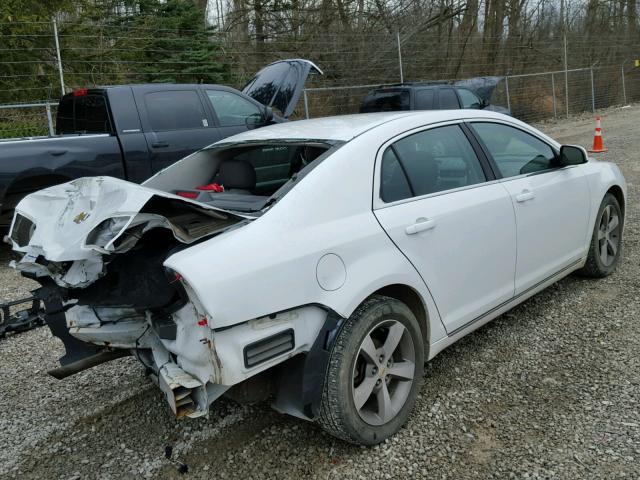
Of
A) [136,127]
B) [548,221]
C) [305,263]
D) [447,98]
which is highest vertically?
[447,98]

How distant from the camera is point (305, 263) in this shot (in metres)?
2.54

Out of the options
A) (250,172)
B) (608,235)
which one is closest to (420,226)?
(250,172)

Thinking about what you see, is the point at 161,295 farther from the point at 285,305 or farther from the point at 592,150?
the point at 592,150

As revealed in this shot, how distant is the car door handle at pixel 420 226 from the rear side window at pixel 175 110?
16.1ft

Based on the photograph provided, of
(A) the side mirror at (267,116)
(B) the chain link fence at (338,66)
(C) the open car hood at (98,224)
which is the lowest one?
(C) the open car hood at (98,224)

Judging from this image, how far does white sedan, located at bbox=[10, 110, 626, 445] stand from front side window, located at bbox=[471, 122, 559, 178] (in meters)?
0.04

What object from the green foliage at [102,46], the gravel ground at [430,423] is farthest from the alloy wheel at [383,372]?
the green foliage at [102,46]

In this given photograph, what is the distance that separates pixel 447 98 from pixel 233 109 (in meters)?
5.89

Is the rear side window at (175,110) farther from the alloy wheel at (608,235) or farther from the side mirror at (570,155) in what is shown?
the alloy wheel at (608,235)

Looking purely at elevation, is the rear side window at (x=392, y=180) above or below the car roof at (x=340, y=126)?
below

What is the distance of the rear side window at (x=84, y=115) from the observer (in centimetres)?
702

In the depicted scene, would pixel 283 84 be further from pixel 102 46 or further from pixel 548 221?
pixel 102 46

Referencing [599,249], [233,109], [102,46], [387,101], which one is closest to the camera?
[599,249]

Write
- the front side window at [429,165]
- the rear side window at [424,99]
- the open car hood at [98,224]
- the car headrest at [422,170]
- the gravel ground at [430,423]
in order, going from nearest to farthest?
the open car hood at [98,224] → the gravel ground at [430,423] → the front side window at [429,165] → the car headrest at [422,170] → the rear side window at [424,99]
